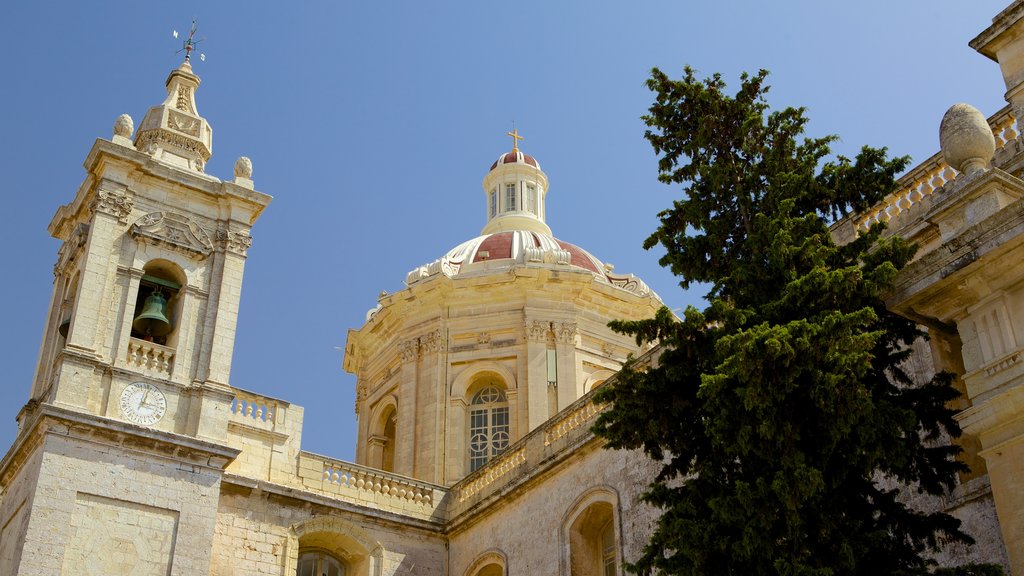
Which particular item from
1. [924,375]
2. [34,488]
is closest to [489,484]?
[34,488]

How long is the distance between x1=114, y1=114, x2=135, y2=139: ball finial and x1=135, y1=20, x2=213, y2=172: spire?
0.45 m

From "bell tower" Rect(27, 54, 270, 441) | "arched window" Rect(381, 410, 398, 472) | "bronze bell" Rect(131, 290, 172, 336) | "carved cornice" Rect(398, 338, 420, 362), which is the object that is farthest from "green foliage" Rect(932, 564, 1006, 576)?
"arched window" Rect(381, 410, 398, 472)

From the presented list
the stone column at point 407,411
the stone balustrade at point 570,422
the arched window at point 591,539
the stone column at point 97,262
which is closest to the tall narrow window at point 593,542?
the arched window at point 591,539

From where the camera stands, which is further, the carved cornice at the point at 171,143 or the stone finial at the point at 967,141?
the carved cornice at the point at 171,143

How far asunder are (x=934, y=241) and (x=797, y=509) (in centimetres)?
509

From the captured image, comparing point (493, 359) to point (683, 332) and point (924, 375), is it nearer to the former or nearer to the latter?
point (924, 375)

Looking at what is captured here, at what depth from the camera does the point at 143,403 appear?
1812 centimetres

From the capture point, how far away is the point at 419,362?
26734 millimetres

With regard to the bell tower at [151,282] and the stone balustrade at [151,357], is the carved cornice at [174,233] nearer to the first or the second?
the bell tower at [151,282]

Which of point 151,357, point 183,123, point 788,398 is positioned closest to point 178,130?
point 183,123

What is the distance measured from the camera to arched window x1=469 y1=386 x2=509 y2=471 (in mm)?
25422

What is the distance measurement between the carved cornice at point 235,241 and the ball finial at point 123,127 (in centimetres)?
233

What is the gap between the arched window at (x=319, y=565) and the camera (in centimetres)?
1998

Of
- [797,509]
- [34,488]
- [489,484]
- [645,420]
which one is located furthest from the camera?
[489,484]
